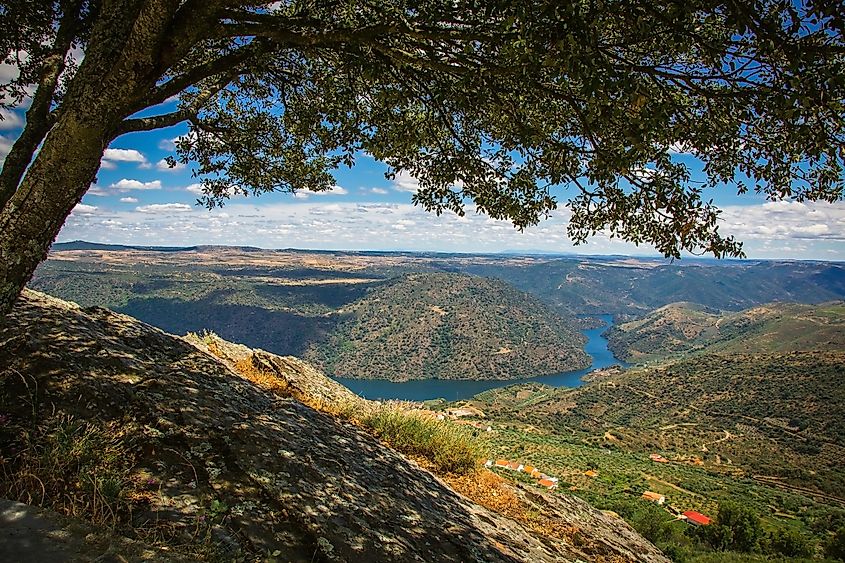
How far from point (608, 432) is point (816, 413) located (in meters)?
37.9

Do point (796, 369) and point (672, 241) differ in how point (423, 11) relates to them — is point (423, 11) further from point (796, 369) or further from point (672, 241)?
point (796, 369)

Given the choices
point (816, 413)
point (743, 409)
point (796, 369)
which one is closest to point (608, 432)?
point (743, 409)

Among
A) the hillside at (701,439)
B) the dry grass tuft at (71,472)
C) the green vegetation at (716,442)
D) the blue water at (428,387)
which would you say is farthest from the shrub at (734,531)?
the blue water at (428,387)

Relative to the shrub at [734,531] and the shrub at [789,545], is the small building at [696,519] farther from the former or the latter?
the shrub at [789,545]

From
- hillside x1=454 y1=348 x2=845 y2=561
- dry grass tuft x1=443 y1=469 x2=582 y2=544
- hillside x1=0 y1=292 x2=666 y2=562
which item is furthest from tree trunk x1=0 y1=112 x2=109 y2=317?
hillside x1=454 y1=348 x2=845 y2=561

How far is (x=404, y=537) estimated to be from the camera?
3.76 m

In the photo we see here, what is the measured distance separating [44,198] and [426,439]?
557 cm

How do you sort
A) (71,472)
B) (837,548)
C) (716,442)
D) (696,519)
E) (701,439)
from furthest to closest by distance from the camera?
(701,439)
(716,442)
(696,519)
(837,548)
(71,472)

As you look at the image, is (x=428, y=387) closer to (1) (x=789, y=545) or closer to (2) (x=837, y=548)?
(1) (x=789, y=545)

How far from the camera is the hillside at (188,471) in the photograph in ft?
8.57

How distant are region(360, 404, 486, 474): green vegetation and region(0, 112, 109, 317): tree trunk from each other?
469cm

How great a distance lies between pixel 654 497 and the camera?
167 ft

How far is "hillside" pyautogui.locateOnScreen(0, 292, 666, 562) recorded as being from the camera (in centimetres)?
261

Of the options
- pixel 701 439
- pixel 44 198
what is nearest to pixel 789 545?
pixel 44 198
